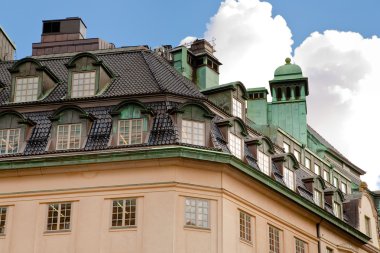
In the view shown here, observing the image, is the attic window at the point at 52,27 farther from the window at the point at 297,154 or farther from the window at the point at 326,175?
the window at the point at 326,175

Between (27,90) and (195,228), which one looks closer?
(195,228)

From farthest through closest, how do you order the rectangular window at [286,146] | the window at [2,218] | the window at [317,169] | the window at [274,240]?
the window at [317,169] → the rectangular window at [286,146] → the window at [274,240] → the window at [2,218]

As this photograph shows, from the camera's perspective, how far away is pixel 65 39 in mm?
60438

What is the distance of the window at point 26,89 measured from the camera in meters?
46.9

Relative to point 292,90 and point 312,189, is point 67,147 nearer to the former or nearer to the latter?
point 312,189

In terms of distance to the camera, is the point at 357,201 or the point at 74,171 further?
the point at 357,201

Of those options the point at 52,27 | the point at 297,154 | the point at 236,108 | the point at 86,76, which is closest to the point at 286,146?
the point at 297,154

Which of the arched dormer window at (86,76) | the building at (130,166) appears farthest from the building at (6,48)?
the arched dormer window at (86,76)

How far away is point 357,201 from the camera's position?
62938mm

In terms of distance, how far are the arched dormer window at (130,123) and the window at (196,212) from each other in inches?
167

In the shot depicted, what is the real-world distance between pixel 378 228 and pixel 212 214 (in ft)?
98.5

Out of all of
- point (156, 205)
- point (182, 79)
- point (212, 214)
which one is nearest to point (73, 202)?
point (156, 205)

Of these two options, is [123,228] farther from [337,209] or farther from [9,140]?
[337,209]

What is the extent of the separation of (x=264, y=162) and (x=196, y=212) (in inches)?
352
